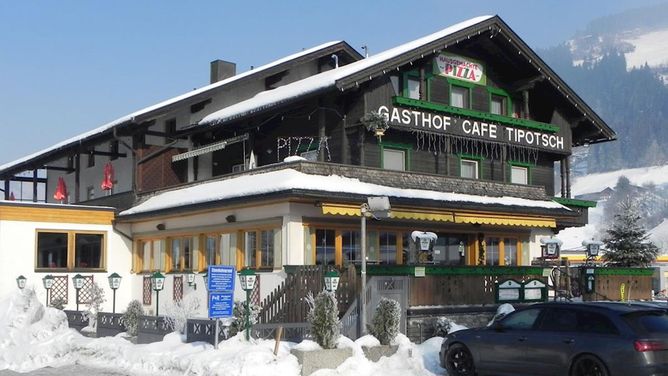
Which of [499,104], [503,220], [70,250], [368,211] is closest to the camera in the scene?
[368,211]

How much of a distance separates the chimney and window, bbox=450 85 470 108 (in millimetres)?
11920

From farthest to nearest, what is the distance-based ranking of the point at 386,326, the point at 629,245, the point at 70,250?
the point at 629,245, the point at 70,250, the point at 386,326

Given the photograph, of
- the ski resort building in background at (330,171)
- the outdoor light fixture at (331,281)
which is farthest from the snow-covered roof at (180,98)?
the outdoor light fixture at (331,281)

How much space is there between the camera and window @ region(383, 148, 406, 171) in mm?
28578

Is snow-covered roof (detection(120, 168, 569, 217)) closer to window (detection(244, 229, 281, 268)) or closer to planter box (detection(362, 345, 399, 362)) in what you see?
window (detection(244, 229, 281, 268))

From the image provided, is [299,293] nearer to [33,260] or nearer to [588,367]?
[588,367]

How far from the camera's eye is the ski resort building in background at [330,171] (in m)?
23.5

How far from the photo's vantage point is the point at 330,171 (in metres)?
23.8

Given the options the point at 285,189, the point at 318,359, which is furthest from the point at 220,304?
the point at 285,189

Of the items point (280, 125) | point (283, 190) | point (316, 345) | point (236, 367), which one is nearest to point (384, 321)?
point (316, 345)

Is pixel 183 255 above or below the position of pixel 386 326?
above

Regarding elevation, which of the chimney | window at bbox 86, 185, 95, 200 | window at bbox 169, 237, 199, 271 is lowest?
Result: window at bbox 169, 237, 199, 271

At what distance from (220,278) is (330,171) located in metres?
7.25

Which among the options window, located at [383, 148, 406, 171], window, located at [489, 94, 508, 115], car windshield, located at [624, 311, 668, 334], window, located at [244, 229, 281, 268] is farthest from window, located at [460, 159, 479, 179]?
car windshield, located at [624, 311, 668, 334]
